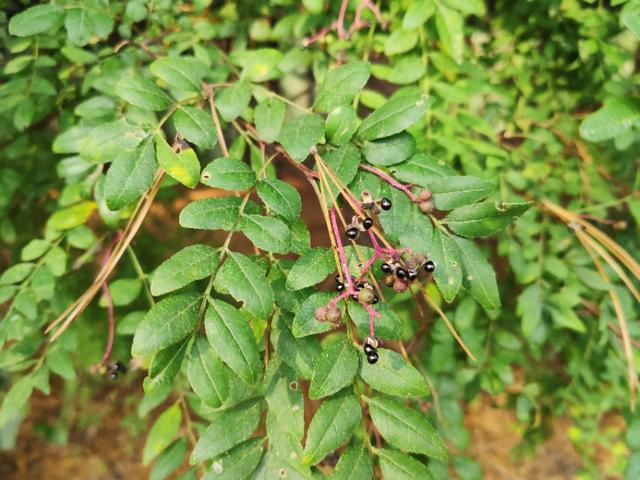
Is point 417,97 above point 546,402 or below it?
above

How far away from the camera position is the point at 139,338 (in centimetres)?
69

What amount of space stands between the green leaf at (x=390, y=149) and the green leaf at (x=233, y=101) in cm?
24

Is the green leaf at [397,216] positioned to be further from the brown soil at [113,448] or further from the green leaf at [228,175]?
the brown soil at [113,448]

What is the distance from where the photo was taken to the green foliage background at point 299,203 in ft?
2.41

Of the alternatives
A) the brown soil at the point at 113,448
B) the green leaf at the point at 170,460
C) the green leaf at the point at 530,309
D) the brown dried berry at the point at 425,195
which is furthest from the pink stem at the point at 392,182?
the brown soil at the point at 113,448

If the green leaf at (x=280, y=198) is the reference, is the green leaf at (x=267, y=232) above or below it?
below

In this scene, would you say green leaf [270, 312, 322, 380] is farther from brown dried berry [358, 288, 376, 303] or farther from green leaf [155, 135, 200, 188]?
green leaf [155, 135, 200, 188]

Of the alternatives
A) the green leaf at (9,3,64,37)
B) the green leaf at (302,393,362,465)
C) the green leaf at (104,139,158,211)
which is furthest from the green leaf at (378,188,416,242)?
the green leaf at (9,3,64,37)

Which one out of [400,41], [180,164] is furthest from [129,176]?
[400,41]

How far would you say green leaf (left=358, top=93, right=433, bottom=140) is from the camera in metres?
0.81

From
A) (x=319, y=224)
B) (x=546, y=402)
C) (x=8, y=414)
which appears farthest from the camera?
(x=319, y=224)

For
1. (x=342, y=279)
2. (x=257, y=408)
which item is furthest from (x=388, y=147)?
(x=257, y=408)

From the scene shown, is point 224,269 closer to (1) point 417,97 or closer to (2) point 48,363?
(1) point 417,97

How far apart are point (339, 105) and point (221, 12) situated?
79cm
